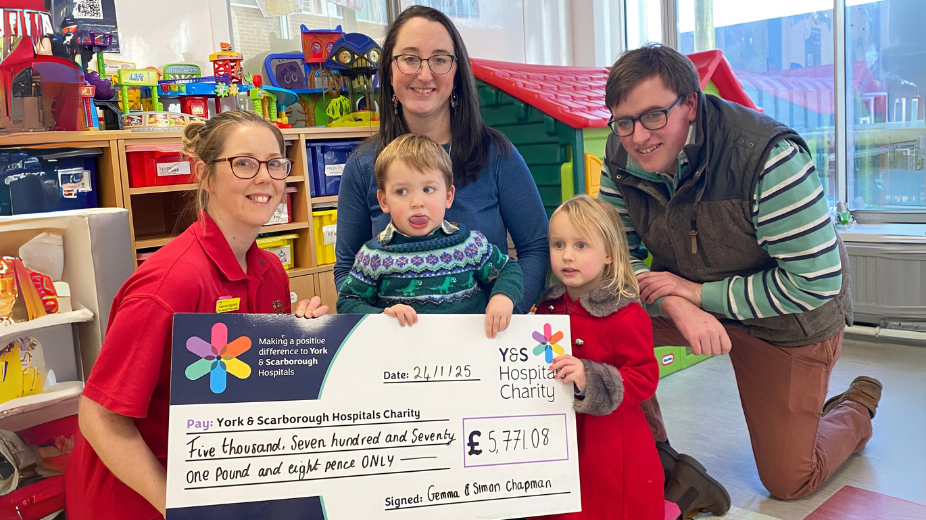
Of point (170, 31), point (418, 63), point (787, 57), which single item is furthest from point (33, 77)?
point (787, 57)

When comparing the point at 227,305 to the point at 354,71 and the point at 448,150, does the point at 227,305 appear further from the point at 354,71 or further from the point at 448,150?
the point at 354,71

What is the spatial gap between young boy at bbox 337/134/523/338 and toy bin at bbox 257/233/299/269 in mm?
1784

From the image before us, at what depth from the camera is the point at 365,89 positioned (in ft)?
12.8

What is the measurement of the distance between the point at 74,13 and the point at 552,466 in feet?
9.67

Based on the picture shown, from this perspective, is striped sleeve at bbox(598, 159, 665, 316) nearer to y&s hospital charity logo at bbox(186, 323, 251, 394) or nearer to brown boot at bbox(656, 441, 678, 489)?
brown boot at bbox(656, 441, 678, 489)

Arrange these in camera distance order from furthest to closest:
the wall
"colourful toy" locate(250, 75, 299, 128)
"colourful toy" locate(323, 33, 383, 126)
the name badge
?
"colourful toy" locate(323, 33, 383, 126)
"colourful toy" locate(250, 75, 299, 128)
the wall
the name badge

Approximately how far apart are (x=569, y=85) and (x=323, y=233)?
56.9 inches

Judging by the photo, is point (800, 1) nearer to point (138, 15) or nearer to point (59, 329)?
point (138, 15)

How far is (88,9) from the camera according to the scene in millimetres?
3182

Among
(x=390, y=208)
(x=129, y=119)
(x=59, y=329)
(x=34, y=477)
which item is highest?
(x=129, y=119)

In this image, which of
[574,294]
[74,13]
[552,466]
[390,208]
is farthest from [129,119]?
[552,466]

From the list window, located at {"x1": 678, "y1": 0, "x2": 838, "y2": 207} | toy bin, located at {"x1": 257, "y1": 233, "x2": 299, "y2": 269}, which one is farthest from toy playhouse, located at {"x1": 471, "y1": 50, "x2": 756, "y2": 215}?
window, located at {"x1": 678, "y1": 0, "x2": 838, "y2": 207}

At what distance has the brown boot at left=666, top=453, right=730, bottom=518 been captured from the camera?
2.20 meters

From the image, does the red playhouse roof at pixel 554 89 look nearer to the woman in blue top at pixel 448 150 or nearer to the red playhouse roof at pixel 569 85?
the red playhouse roof at pixel 569 85
